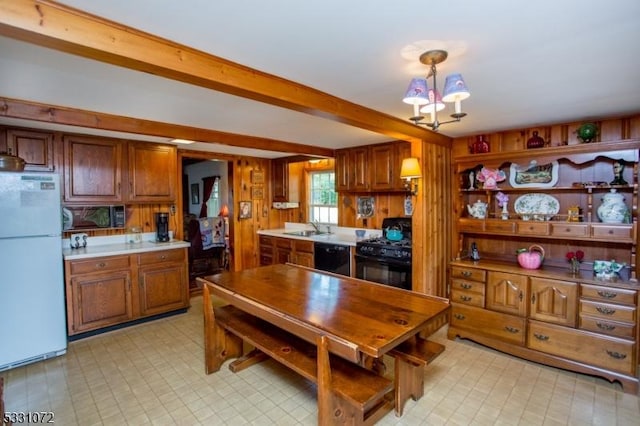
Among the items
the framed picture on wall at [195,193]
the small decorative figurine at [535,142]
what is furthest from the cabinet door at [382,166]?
the framed picture on wall at [195,193]

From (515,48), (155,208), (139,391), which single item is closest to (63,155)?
(155,208)

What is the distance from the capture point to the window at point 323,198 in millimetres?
5359

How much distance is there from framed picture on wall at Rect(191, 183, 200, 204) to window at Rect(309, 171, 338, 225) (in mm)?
2984

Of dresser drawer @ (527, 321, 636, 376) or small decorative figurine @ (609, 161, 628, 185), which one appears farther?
small decorative figurine @ (609, 161, 628, 185)

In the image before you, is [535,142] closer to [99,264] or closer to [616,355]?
[616,355]

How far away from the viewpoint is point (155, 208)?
4.41 m

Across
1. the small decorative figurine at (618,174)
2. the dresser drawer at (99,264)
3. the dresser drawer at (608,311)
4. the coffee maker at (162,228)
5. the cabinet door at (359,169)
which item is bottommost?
the dresser drawer at (608,311)

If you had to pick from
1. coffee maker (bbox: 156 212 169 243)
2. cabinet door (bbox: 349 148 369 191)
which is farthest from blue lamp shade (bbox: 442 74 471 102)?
coffee maker (bbox: 156 212 169 243)

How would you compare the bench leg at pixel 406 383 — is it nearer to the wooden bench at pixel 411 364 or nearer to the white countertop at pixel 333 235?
the wooden bench at pixel 411 364

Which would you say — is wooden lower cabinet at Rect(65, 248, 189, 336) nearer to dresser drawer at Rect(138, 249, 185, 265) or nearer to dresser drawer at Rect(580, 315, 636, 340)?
dresser drawer at Rect(138, 249, 185, 265)

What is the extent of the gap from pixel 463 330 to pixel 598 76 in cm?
244

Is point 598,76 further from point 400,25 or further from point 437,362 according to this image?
point 437,362

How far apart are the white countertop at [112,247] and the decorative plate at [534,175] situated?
388 cm

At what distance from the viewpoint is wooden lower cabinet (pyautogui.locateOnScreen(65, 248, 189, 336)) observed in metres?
3.33
